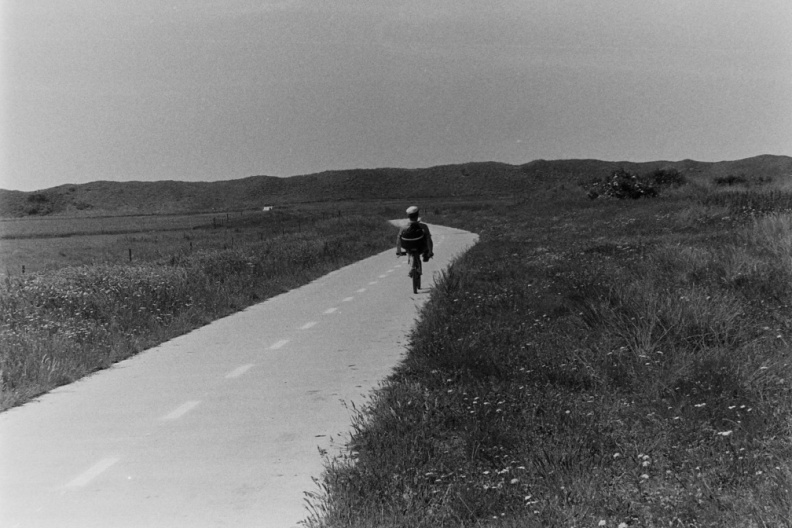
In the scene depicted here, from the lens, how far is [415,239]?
1892 centimetres

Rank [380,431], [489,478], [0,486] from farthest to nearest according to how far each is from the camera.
A: 1. [380,431]
2. [0,486]
3. [489,478]

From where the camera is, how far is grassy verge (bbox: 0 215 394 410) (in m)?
10.2

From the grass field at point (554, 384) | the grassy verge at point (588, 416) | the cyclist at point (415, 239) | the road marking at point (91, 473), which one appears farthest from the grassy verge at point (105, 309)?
the grassy verge at point (588, 416)

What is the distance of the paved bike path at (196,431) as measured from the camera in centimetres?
551

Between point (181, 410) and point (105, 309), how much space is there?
639cm

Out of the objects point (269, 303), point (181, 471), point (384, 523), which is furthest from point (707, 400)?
point (269, 303)

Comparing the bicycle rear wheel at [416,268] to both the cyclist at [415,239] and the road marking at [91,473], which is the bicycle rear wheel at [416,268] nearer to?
the cyclist at [415,239]

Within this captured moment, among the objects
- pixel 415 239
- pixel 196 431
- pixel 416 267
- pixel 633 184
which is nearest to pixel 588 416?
pixel 196 431

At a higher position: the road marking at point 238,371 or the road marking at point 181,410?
the road marking at point 181,410

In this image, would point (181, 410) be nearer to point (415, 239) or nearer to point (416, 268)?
point (416, 268)

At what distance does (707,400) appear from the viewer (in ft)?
22.7

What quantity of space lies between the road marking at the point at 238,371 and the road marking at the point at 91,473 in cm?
340

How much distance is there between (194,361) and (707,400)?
640cm

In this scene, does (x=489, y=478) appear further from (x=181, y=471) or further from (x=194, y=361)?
(x=194, y=361)
